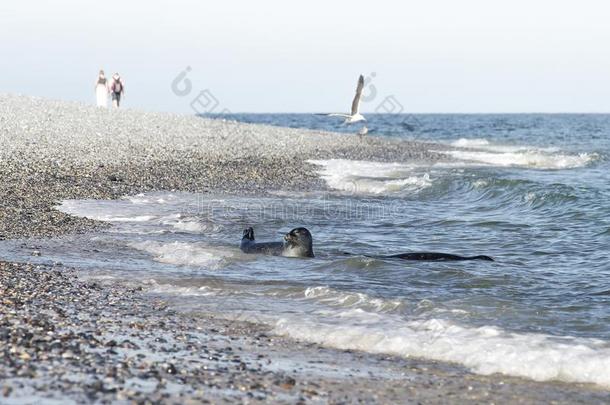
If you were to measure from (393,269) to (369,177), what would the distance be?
595 inches

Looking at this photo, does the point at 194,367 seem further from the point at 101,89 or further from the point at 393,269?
the point at 101,89

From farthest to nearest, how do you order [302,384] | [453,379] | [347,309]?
[347,309] → [453,379] → [302,384]

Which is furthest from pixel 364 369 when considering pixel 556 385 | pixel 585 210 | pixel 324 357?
pixel 585 210

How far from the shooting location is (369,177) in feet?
85.7

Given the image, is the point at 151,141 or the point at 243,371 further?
the point at 151,141

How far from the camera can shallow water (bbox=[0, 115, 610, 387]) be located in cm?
750

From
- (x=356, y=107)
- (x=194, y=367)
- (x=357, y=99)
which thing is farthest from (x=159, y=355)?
(x=357, y=99)

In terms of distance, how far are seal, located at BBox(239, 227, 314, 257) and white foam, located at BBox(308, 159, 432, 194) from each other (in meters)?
10.3

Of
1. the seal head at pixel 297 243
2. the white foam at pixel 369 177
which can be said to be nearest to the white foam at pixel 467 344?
the seal head at pixel 297 243

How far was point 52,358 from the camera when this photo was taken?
5988 mm

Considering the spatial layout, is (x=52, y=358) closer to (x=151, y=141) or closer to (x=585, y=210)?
(x=585, y=210)

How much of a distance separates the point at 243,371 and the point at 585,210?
13598mm

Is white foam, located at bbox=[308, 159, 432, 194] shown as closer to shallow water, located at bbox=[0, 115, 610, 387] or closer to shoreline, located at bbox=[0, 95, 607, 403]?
shallow water, located at bbox=[0, 115, 610, 387]

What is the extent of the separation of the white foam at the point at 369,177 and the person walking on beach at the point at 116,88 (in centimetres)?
1444
